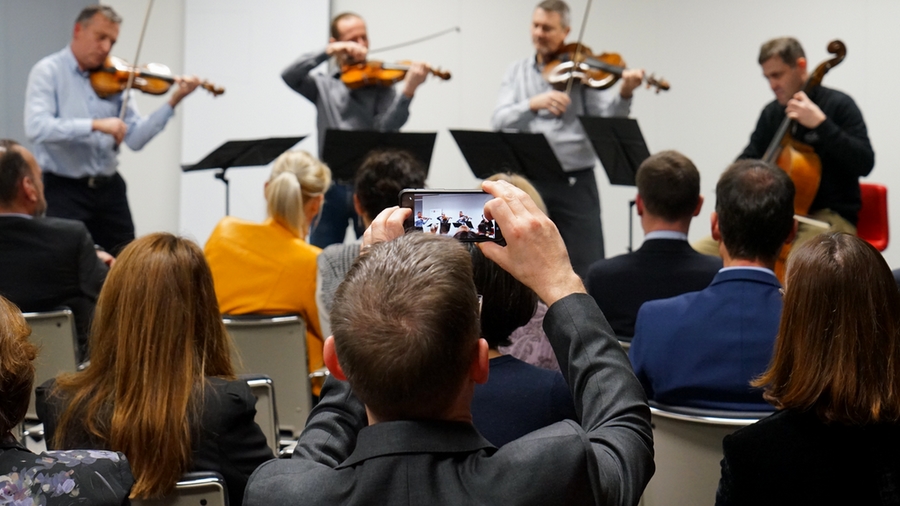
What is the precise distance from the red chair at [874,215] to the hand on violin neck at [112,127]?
364 centimetres

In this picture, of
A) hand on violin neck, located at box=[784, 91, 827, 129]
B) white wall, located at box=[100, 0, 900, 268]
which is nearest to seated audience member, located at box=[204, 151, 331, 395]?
hand on violin neck, located at box=[784, 91, 827, 129]

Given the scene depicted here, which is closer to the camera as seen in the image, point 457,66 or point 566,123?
point 566,123

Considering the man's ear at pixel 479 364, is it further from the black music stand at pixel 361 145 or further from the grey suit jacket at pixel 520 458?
the black music stand at pixel 361 145

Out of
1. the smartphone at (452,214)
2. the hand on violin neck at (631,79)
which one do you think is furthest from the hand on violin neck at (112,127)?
the smartphone at (452,214)

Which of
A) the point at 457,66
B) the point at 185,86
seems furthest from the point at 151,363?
the point at 457,66

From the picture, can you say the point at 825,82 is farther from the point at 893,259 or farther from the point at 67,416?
the point at 67,416

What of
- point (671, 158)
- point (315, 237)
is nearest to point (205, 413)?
point (671, 158)

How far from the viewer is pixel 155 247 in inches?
68.1

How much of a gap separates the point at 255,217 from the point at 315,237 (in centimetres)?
149

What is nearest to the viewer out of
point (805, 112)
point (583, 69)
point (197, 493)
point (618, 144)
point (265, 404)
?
point (197, 493)

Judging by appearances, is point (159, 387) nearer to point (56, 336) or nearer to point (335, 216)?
point (56, 336)

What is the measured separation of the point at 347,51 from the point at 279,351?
2.40 meters

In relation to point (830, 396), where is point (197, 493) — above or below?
below

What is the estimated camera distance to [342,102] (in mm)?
4910
